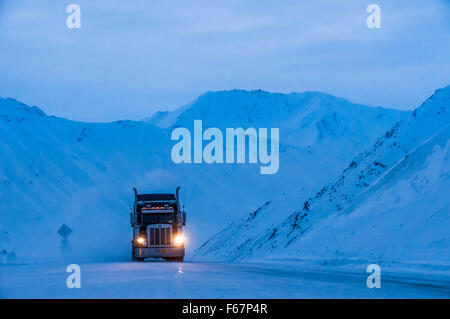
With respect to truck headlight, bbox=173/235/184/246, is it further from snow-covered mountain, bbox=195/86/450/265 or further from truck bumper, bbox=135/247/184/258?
snow-covered mountain, bbox=195/86/450/265

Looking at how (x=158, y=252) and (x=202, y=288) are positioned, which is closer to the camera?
(x=202, y=288)

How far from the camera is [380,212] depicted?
46.0m

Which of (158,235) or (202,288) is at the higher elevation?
(158,235)

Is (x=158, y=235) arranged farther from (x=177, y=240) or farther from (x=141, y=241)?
(x=177, y=240)

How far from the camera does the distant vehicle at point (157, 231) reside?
40.8 m

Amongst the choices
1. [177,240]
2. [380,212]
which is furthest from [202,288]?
[380,212]

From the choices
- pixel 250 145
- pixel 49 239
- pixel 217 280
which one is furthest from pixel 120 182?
pixel 217 280

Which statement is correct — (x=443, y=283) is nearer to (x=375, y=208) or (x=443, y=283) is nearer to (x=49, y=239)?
(x=375, y=208)

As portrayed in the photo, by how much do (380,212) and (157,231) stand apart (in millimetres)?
13245

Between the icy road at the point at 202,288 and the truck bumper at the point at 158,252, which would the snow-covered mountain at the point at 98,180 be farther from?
the icy road at the point at 202,288

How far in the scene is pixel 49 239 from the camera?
345 feet

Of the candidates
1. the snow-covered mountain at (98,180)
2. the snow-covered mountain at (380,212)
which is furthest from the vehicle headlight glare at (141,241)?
the snow-covered mountain at (98,180)

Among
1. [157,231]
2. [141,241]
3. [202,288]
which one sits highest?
[157,231]

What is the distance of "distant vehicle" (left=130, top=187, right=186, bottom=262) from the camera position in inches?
1606
